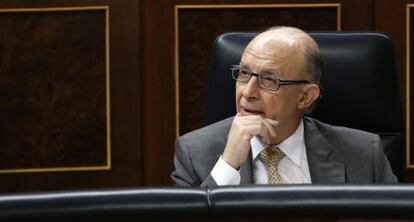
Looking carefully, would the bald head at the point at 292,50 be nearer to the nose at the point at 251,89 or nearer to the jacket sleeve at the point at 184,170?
the nose at the point at 251,89

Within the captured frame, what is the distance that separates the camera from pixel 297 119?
6.80 ft

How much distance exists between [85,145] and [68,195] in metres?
2.50

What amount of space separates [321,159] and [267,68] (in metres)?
0.25

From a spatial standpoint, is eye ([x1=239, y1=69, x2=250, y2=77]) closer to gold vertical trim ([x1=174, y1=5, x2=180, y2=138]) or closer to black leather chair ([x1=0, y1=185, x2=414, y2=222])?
black leather chair ([x1=0, y1=185, x2=414, y2=222])

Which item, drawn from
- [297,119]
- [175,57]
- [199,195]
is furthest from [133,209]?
[175,57]

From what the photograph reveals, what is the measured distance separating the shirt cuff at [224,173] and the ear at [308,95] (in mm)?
263

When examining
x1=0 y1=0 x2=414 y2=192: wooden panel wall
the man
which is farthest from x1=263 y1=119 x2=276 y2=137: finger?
x1=0 y1=0 x2=414 y2=192: wooden panel wall

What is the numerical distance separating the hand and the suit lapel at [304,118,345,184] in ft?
0.39

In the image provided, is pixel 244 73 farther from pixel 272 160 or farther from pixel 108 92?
pixel 108 92

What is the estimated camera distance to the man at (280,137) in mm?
1982

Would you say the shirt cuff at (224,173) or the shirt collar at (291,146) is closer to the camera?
the shirt cuff at (224,173)

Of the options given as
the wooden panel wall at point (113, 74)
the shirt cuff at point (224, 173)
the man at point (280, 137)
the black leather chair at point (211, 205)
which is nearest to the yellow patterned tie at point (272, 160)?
the man at point (280, 137)

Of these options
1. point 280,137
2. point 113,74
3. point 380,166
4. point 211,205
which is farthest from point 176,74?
point 211,205

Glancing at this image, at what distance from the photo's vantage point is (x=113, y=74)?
134 inches
